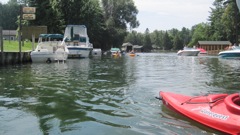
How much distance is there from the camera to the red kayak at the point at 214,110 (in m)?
7.57

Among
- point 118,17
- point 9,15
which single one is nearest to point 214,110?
point 118,17

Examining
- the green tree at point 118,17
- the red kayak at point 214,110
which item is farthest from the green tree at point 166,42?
the red kayak at point 214,110

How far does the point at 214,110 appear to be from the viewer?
8.38 meters

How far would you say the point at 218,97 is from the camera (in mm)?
9055

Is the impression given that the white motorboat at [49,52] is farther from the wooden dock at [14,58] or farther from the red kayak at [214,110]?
the red kayak at [214,110]

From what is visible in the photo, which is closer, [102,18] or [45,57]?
[45,57]

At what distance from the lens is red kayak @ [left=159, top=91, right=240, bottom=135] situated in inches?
298

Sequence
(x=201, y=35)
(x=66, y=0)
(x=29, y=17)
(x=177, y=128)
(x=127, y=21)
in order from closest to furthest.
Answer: (x=177, y=128) < (x=29, y=17) < (x=66, y=0) < (x=127, y=21) < (x=201, y=35)

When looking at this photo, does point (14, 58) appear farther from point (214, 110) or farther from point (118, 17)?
point (118, 17)

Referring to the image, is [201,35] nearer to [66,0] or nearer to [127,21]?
[127,21]

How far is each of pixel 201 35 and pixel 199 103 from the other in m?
128

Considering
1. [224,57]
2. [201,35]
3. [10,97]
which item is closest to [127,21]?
[224,57]

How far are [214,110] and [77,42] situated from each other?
129ft

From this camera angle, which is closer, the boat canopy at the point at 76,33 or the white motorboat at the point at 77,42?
the white motorboat at the point at 77,42
